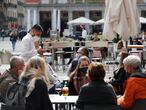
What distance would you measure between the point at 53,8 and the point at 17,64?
194 feet

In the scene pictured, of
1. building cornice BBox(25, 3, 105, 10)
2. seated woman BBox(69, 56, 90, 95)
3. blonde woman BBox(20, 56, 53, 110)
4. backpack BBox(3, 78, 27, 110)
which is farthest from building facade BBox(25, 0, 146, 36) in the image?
blonde woman BBox(20, 56, 53, 110)

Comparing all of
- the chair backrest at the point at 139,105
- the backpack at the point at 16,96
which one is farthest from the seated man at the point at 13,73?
the chair backrest at the point at 139,105

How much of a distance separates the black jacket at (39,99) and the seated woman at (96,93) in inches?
17.5

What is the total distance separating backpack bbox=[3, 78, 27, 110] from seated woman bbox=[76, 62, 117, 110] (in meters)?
0.88

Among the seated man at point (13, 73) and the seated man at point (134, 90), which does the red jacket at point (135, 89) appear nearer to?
the seated man at point (134, 90)

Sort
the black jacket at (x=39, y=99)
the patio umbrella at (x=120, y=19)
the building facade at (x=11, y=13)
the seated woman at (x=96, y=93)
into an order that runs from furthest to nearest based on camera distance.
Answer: the building facade at (x=11, y=13)
the patio umbrella at (x=120, y=19)
the black jacket at (x=39, y=99)
the seated woman at (x=96, y=93)

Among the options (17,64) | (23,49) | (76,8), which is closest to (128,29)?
(23,49)

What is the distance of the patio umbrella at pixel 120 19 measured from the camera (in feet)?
40.8

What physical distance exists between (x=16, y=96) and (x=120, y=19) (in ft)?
20.2

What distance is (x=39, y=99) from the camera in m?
6.46

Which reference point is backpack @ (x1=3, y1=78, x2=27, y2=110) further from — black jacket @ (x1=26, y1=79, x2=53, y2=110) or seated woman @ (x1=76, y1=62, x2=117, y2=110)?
seated woman @ (x1=76, y1=62, x2=117, y2=110)

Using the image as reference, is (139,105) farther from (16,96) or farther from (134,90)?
(16,96)

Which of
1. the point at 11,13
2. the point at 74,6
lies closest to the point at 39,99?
the point at 74,6

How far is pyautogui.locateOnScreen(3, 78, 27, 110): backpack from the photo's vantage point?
674 centimetres
